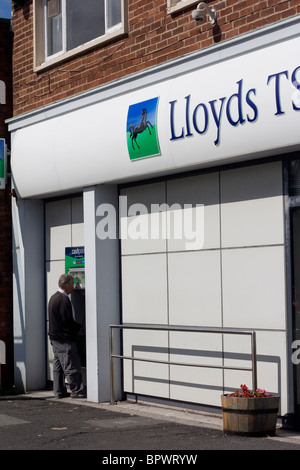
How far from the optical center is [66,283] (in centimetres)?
1287

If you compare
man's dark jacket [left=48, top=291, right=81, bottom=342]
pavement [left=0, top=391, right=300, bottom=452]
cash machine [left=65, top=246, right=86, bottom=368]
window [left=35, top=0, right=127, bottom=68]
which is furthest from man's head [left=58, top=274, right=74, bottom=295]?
window [left=35, top=0, right=127, bottom=68]

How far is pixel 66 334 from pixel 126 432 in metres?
3.42

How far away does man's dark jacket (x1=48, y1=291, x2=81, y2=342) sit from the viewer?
12.7 m

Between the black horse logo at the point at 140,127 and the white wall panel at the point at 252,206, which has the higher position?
the black horse logo at the point at 140,127

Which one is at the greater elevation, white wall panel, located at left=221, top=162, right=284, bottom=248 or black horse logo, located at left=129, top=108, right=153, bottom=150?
black horse logo, located at left=129, top=108, right=153, bottom=150

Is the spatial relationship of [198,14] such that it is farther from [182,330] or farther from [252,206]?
[182,330]

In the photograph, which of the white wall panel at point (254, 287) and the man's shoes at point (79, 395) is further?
the man's shoes at point (79, 395)

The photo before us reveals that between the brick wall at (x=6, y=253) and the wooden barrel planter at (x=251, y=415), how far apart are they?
20.4 ft

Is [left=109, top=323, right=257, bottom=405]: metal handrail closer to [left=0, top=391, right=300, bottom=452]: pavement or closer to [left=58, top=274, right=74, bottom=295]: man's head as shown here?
[left=0, top=391, right=300, bottom=452]: pavement

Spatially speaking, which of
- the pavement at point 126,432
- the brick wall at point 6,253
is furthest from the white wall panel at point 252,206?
the brick wall at point 6,253

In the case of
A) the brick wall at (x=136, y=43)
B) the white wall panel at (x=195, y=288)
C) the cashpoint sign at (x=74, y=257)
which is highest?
the brick wall at (x=136, y=43)

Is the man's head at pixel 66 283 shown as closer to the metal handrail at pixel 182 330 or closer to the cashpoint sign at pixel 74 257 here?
the cashpoint sign at pixel 74 257

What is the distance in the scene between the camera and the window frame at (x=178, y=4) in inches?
428

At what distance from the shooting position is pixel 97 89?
484 inches
